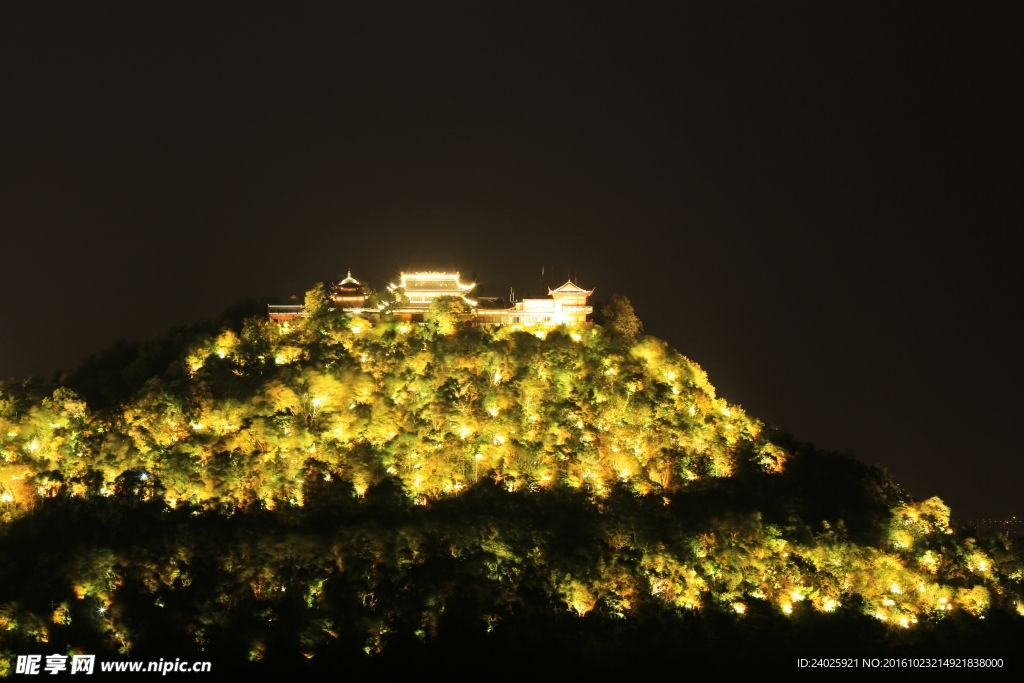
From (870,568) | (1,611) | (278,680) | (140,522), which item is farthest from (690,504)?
(1,611)

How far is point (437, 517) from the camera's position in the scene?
93.6 feet

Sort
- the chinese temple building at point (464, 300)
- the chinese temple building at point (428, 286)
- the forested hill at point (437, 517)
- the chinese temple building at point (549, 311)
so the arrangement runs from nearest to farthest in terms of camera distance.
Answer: the forested hill at point (437, 517)
the chinese temple building at point (464, 300)
the chinese temple building at point (549, 311)
the chinese temple building at point (428, 286)

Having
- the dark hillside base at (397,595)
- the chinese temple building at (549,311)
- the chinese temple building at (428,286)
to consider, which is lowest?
the dark hillside base at (397,595)

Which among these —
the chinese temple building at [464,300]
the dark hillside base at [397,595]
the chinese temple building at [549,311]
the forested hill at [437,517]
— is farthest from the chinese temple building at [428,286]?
the dark hillside base at [397,595]

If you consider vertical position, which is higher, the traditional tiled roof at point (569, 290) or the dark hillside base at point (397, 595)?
the traditional tiled roof at point (569, 290)

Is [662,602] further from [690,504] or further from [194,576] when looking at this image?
[194,576]

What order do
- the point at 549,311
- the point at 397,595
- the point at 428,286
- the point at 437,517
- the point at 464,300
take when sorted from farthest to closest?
the point at 428,286 < the point at 549,311 < the point at 464,300 < the point at 437,517 < the point at 397,595

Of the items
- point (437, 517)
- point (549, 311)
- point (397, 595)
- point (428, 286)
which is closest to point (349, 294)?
point (428, 286)

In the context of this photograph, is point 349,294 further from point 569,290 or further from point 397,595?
point 397,595

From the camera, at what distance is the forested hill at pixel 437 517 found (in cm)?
2633

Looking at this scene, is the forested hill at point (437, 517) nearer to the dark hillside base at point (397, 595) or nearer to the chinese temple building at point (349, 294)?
the dark hillside base at point (397, 595)

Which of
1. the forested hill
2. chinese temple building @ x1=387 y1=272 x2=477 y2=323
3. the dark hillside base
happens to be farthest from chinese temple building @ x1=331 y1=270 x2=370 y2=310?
the dark hillside base

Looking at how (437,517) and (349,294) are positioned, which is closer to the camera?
(437,517)

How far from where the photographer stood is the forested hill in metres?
26.3
